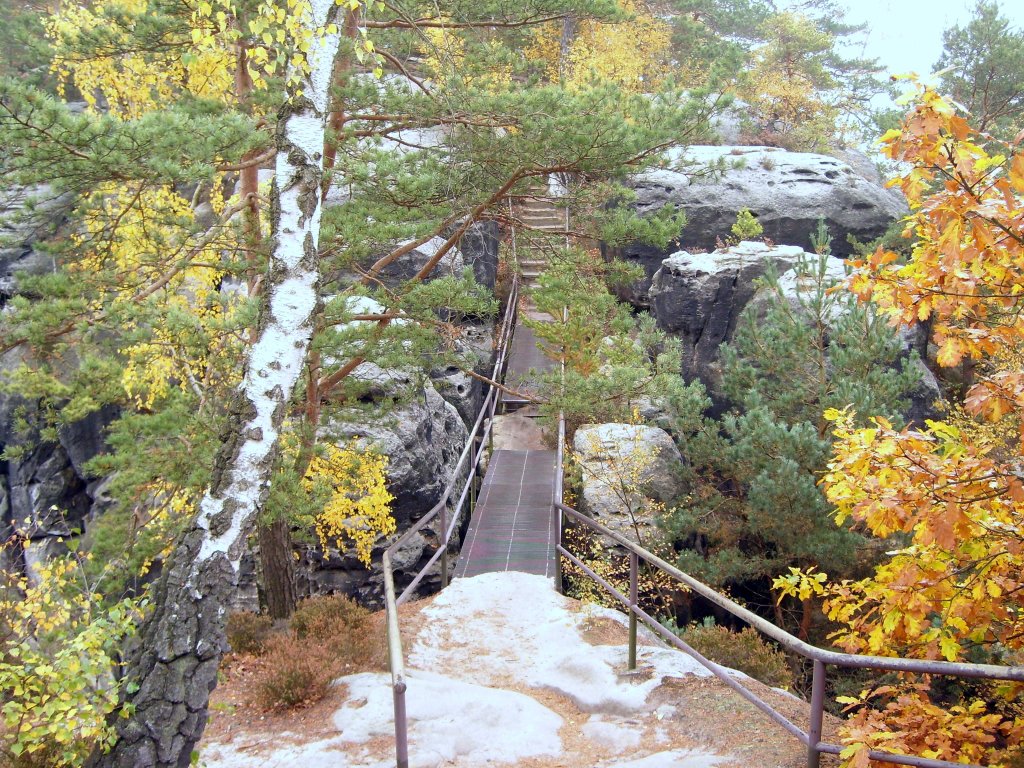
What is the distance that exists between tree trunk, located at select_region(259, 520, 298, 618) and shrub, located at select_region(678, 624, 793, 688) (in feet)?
11.7

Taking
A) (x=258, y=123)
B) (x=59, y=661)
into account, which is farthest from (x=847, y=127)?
(x=59, y=661)

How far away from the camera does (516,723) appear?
14.5 ft

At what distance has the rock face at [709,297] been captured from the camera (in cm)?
1490

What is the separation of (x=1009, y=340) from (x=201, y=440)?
19.6 feet

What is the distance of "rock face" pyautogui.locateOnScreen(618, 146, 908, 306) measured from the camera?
18.2m

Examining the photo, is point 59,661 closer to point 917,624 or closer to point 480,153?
point 917,624

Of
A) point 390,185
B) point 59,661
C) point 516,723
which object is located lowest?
point 516,723

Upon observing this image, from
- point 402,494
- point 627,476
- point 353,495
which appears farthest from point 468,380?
point 353,495

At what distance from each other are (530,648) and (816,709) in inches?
130

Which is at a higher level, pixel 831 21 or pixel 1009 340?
pixel 831 21

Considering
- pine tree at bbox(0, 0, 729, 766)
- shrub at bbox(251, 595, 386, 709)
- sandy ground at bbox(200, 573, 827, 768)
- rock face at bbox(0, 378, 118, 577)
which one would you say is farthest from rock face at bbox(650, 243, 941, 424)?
rock face at bbox(0, 378, 118, 577)

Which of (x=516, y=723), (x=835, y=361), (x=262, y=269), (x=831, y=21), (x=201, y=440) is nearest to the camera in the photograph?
(x=516, y=723)

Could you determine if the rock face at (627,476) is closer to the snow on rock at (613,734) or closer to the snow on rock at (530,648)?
the snow on rock at (530,648)

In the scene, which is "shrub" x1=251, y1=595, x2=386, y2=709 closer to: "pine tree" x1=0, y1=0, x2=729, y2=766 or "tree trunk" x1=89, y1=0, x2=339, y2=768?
"pine tree" x1=0, y1=0, x2=729, y2=766
